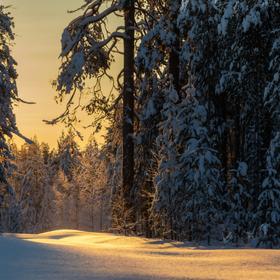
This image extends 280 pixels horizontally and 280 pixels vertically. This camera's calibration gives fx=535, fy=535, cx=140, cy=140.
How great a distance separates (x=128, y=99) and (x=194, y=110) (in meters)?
2.97

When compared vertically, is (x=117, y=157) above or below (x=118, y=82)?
below

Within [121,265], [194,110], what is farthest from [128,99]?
[121,265]

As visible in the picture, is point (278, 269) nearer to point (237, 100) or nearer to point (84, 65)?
point (237, 100)

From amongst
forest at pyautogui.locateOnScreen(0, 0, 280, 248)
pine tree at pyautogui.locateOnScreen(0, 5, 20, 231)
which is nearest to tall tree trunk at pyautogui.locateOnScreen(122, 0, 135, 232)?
forest at pyautogui.locateOnScreen(0, 0, 280, 248)

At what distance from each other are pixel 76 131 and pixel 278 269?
11.4 m

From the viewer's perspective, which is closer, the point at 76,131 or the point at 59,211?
the point at 76,131

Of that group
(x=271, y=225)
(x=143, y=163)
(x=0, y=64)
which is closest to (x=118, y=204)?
(x=143, y=163)

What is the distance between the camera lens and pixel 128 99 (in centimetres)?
1452

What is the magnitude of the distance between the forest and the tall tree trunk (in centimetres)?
3

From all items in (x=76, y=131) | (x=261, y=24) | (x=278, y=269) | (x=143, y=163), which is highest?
(x=261, y=24)

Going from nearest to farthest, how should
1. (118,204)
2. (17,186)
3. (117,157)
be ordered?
(118,204) < (117,157) < (17,186)

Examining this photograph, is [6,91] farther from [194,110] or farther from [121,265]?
[121,265]

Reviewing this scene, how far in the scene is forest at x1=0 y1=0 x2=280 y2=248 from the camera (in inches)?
425

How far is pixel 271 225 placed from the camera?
10.6m
